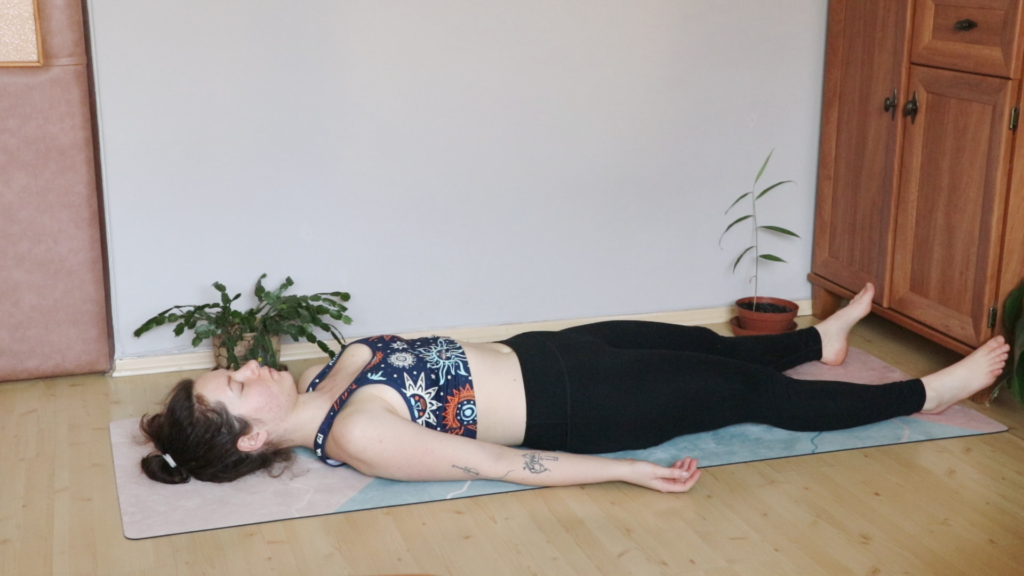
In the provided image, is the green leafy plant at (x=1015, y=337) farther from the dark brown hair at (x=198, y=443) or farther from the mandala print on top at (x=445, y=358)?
the dark brown hair at (x=198, y=443)

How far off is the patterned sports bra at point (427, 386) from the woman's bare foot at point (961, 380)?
3.97ft

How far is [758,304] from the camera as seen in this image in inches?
133

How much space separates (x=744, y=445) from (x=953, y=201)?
3.18 ft

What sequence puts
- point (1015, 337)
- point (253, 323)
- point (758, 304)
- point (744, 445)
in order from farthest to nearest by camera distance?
point (758, 304) → point (253, 323) → point (1015, 337) → point (744, 445)

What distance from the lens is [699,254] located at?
345 cm

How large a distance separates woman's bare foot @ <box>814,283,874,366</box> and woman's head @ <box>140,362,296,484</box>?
1.57 meters

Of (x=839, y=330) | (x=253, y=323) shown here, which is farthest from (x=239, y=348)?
(x=839, y=330)

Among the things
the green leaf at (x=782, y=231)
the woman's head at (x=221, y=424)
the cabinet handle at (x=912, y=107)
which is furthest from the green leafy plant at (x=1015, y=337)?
the woman's head at (x=221, y=424)

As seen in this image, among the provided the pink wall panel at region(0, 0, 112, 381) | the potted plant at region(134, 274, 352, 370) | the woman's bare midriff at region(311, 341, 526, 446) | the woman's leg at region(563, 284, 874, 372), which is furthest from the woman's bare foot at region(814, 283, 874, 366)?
the pink wall panel at region(0, 0, 112, 381)

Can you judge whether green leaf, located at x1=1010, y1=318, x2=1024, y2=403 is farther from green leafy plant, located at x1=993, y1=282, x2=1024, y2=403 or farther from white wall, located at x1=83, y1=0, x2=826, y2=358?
white wall, located at x1=83, y1=0, x2=826, y2=358

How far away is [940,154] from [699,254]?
35.2 inches

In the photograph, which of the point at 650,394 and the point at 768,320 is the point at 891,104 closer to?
the point at 768,320

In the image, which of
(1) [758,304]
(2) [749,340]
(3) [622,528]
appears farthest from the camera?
(1) [758,304]

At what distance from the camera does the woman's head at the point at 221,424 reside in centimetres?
208
